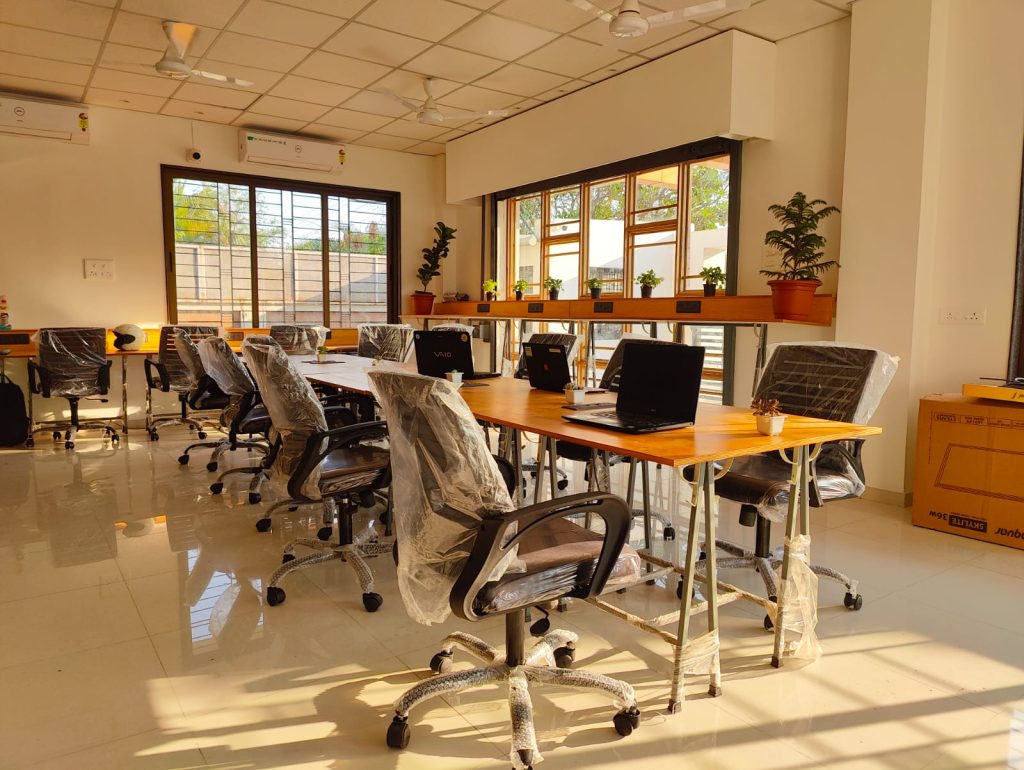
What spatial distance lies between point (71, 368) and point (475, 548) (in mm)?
5586

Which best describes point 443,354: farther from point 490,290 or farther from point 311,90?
point 490,290

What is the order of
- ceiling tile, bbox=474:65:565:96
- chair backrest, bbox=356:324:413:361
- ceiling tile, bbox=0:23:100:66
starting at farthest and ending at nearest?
chair backrest, bbox=356:324:413:361, ceiling tile, bbox=474:65:565:96, ceiling tile, bbox=0:23:100:66

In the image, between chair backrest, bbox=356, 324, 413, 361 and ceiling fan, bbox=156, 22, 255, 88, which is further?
chair backrest, bbox=356, 324, 413, 361

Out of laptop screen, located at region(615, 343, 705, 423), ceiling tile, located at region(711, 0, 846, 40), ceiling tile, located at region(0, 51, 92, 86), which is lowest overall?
laptop screen, located at region(615, 343, 705, 423)

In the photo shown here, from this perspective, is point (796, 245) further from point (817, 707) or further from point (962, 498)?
point (817, 707)

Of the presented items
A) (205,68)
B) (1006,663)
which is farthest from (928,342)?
(205,68)

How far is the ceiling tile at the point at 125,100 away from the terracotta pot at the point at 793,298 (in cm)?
556

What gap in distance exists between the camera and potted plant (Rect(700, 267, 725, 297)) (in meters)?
5.17

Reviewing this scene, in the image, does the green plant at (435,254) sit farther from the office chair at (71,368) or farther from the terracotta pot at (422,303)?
the office chair at (71,368)

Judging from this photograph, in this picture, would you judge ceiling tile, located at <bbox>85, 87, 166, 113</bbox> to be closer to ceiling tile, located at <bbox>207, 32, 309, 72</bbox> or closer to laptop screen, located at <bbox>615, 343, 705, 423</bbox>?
ceiling tile, located at <bbox>207, 32, 309, 72</bbox>

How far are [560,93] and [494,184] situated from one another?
1328 mm

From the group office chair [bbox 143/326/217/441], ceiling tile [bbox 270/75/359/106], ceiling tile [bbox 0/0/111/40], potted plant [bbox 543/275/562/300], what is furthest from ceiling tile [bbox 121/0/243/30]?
potted plant [bbox 543/275/562/300]

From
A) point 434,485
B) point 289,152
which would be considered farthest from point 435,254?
point 434,485

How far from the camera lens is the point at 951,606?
9.11ft
